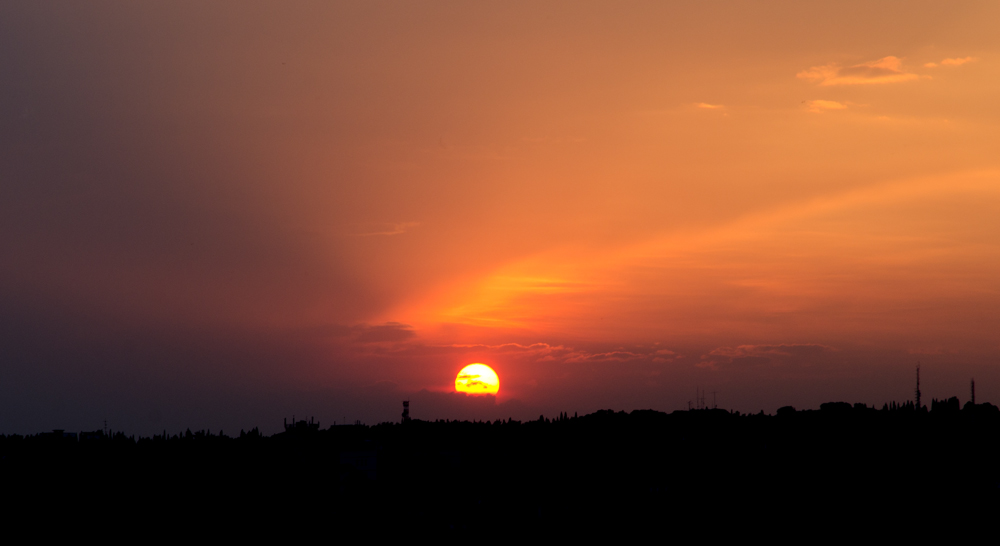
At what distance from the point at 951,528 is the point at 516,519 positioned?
2905 cm

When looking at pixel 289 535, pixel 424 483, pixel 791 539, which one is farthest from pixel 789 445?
pixel 289 535

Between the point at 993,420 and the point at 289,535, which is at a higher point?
the point at 993,420

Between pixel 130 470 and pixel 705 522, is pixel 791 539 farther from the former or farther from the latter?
pixel 130 470

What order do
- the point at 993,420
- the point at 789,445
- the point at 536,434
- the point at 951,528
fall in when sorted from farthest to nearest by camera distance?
the point at 536,434
the point at 789,445
the point at 993,420
the point at 951,528

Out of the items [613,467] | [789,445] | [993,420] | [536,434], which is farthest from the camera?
[536,434]

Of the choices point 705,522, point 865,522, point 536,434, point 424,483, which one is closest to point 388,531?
point 424,483

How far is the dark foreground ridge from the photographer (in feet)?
208

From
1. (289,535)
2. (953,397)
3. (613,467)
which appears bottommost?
(289,535)

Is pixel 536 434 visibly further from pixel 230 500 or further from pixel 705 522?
pixel 230 500

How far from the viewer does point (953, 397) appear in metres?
67.2

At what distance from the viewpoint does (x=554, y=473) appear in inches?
2985

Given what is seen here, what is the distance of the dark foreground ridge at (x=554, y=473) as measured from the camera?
63500 millimetres

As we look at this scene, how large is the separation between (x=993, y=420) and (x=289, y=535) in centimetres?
5156

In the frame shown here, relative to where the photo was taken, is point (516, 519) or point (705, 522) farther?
point (516, 519)
